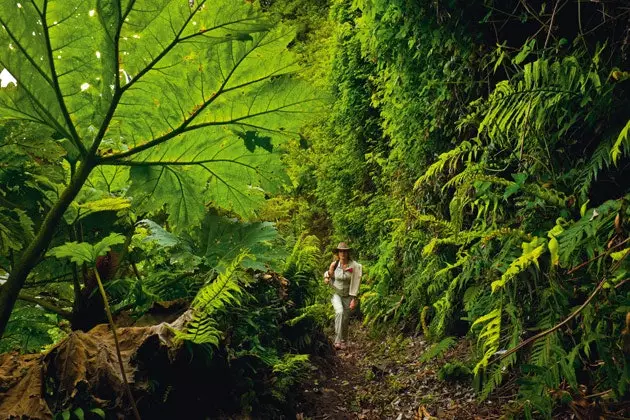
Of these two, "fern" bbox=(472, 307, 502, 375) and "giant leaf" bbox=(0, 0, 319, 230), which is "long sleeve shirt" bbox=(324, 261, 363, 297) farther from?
"giant leaf" bbox=(0, 0, 319, 230)

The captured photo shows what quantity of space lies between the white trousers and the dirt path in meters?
1.08

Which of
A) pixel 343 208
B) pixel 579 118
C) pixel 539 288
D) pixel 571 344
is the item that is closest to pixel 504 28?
pixel 579 118

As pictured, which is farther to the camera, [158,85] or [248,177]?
[248,177]

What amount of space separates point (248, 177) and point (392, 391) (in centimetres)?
332

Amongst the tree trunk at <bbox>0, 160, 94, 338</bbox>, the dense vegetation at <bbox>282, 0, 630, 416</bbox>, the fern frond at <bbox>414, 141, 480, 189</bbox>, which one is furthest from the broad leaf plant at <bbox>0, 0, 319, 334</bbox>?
the fern frond at <bbox>414, 141, 480, 189</bbox>

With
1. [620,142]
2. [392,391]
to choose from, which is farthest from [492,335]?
[392,391]

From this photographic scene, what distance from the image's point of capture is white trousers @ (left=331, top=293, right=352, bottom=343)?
22.2 ft

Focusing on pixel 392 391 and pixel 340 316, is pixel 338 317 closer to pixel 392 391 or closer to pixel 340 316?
pixel 340 316

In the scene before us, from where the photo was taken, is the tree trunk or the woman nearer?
the tree trunk

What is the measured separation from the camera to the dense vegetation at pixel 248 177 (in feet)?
3.88

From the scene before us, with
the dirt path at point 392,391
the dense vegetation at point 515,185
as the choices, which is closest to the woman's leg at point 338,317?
the dense vegetation at point 515,185

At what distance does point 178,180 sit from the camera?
1.55 m

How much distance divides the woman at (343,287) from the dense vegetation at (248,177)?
199 cm

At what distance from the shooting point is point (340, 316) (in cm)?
679
